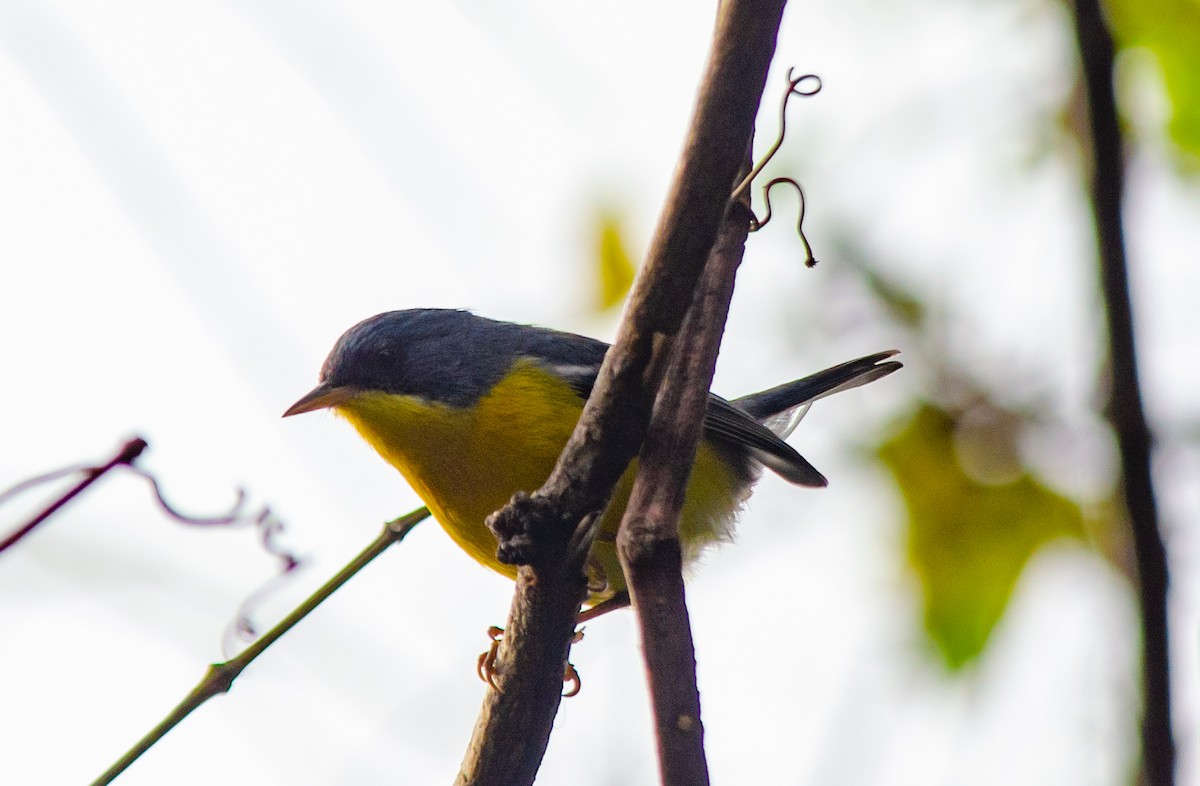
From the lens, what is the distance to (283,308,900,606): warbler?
403cm

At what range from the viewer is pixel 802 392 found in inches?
217

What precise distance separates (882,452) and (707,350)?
1839 mm

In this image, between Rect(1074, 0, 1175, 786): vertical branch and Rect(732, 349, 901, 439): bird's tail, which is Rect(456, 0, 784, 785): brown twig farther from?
Rect(732, 349, 901, 439): bird's tail

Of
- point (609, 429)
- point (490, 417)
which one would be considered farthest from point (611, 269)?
point (609, 429)

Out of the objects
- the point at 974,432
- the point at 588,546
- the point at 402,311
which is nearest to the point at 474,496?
the point at 402,311

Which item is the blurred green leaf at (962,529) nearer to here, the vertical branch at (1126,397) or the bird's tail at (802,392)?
the bird's tail at (802,392)

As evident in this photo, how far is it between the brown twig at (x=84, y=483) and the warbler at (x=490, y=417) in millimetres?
2275

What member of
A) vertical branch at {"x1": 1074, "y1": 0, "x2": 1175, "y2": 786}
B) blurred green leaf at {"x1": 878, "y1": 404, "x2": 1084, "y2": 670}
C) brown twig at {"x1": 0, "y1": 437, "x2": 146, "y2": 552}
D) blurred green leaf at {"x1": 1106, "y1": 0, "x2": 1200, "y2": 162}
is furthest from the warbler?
brown twig at {"x1": 0, "y1": 437, "x2": 146, "y2": 552}

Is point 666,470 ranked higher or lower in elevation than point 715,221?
lower

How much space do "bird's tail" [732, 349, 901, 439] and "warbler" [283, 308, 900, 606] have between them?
15mm

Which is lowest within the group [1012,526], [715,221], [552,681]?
[1012,526]

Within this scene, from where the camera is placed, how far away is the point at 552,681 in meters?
2.29

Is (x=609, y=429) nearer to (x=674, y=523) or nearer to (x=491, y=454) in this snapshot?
(x=674, y=523)

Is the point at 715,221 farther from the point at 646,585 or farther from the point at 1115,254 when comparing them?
the point at 1115,254
